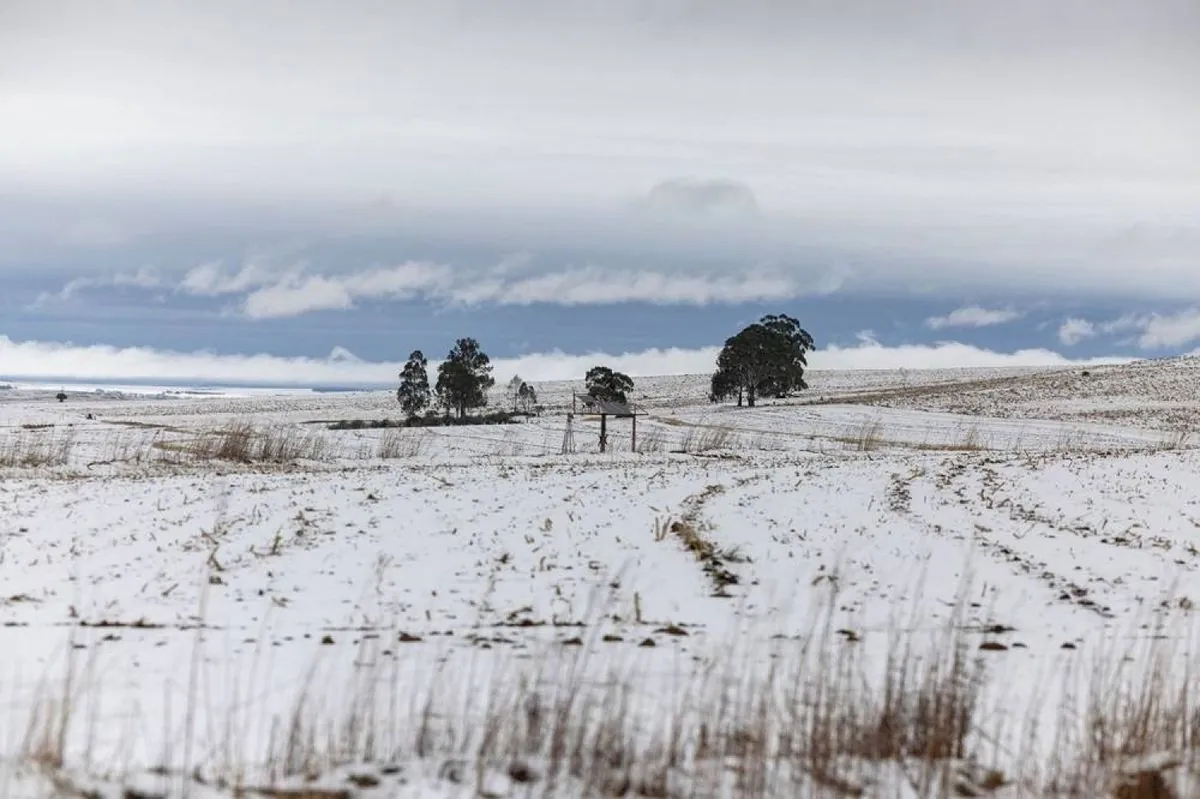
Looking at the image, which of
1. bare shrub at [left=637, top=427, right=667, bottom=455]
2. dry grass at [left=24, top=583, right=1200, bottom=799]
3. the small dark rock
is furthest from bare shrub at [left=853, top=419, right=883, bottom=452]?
the small dark rock

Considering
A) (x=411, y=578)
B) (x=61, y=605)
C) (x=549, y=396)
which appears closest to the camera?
(x=61, y=605)

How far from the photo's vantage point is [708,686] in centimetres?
700

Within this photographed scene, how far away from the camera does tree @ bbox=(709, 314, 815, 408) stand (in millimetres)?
68062

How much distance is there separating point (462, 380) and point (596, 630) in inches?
2108

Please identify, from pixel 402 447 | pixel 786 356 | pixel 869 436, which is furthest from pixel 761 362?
pixel 402 447

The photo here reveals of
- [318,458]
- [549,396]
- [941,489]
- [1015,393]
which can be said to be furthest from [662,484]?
[549,396]

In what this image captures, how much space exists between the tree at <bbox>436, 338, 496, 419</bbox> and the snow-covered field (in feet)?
121

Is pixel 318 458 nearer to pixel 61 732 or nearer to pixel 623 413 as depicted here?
pixel 623 413

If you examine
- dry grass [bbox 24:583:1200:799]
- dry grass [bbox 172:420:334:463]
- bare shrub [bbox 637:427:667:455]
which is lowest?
dry grass [bbox 24:583:1200:799]

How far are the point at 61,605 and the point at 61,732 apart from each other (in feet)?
16.1

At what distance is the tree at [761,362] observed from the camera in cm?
6806

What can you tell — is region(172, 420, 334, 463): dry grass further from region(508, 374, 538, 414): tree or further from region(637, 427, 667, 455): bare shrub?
region(508, 374, 538, 414): tree

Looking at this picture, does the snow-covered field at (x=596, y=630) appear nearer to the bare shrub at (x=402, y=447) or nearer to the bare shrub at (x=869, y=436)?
the bare shrub at (x=402, y=447)

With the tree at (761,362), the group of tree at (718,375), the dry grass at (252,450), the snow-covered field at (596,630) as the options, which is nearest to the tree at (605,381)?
the group of tree at (718,375)
